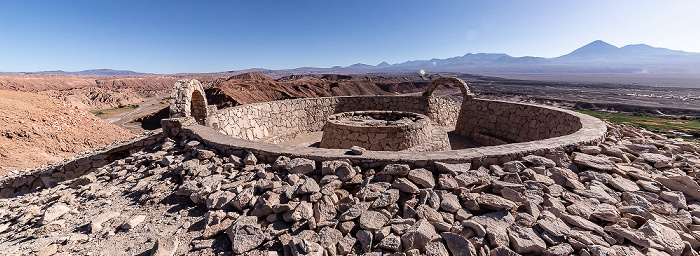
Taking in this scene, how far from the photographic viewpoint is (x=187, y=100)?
23.5 ft

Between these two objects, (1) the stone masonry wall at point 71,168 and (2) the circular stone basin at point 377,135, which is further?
(2) the circular stone basin at point 377,135

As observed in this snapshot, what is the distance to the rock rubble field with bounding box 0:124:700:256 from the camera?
2.88 metres

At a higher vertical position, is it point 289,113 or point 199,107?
point 199,107

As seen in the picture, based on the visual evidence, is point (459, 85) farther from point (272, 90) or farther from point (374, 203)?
point (272, 90)

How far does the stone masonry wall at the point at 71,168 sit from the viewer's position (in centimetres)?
644

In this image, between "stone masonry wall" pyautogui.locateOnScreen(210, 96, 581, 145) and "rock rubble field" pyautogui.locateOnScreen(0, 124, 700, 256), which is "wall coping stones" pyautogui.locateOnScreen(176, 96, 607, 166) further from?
"stone masonry wall" pyautogui.locateOnScreen(210, 96, 581, 145)

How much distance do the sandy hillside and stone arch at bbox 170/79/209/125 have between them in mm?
7559

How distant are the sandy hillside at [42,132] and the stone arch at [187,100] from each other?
7.56 meters

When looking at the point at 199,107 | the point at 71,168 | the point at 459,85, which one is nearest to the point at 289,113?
the point at 199,107

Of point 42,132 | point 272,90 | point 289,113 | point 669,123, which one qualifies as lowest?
point 669,123

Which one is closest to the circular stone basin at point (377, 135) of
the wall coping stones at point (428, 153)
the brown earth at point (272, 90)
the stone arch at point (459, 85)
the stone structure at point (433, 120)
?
the stone structure at point (433, 120)

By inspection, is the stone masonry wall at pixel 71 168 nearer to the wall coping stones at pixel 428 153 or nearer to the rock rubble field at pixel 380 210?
the rock rubble field at pixel 380 210

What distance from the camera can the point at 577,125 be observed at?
714 centimetres

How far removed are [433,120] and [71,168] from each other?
13.3 meters
